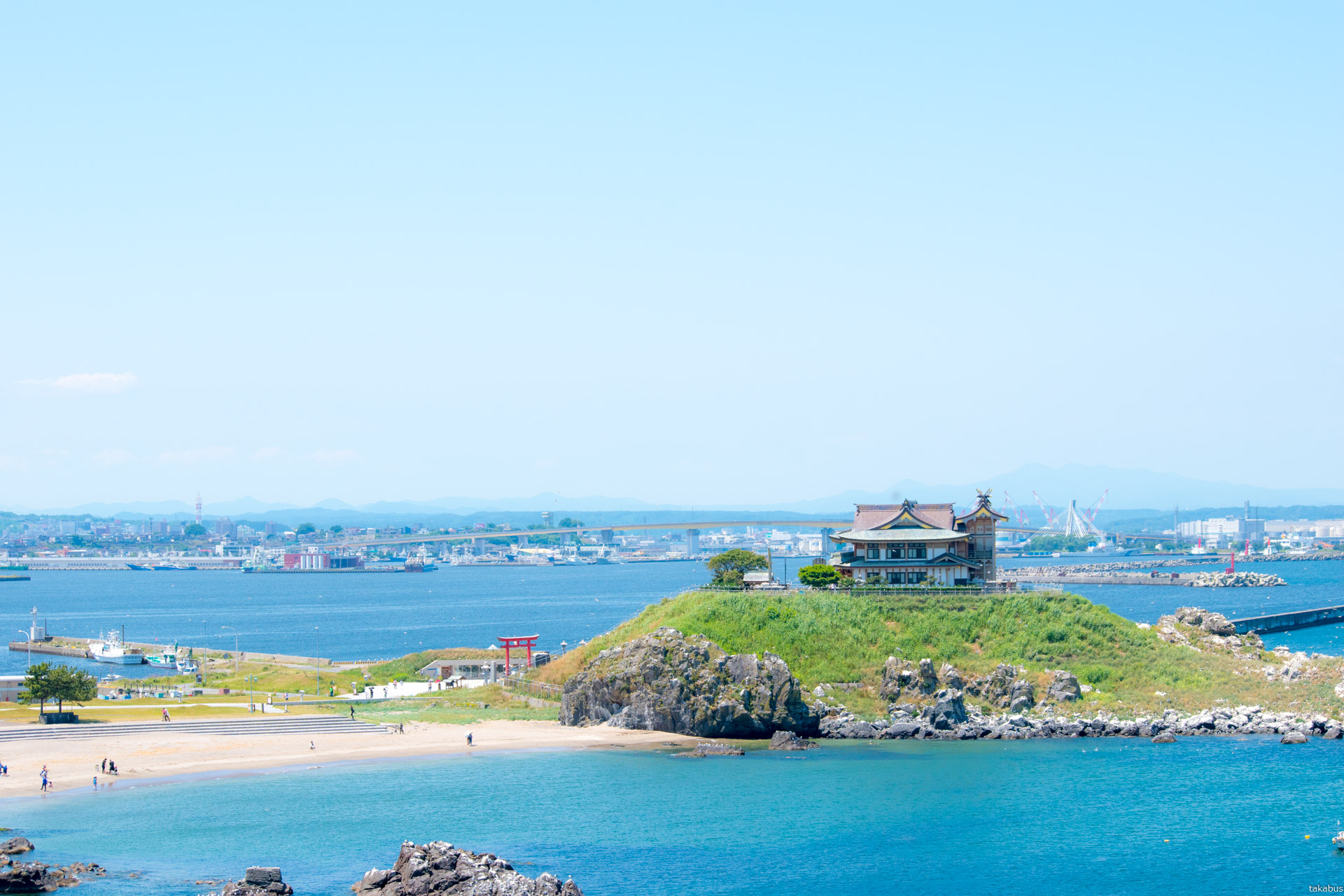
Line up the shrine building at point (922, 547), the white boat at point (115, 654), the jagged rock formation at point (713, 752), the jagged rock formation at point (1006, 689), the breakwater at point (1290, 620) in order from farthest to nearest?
1. the breakwater at point (1290, 620)
2. the white boat at point (115, 654)
3. the shrine building at point (922, 547)
4. the jagged rock formation at point (1006, 689)
5. the jagged rock formation at point (713, 752)

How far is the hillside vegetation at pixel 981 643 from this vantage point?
2857 inches

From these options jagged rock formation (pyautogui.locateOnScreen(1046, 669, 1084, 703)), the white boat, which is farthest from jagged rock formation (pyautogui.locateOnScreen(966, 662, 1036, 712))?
the white boat

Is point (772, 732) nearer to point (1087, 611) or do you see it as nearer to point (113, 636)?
point (1087, 611)

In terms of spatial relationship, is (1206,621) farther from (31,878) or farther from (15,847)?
(31,878)

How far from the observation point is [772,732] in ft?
225

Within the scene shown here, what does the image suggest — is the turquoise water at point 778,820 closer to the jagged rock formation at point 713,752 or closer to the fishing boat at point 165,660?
the jagged rock formation at point 713,752

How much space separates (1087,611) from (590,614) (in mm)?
107648

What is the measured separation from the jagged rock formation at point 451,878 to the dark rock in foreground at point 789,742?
27353 mm

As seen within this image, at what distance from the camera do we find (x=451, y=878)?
39.2 metres

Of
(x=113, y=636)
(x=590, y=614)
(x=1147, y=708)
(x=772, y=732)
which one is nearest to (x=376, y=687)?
(x=772, y=732)

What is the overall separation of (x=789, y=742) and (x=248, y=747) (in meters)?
29.8

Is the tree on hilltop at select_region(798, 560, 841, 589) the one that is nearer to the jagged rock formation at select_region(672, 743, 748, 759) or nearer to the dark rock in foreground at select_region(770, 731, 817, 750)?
the dark rock in foreground at select_region(770, 731, 817, 750)

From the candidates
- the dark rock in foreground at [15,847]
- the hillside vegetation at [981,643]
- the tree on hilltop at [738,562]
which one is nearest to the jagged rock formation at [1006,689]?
the hillside vegetation at [981,643]

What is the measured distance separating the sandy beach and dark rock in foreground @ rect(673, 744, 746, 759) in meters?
3.03
